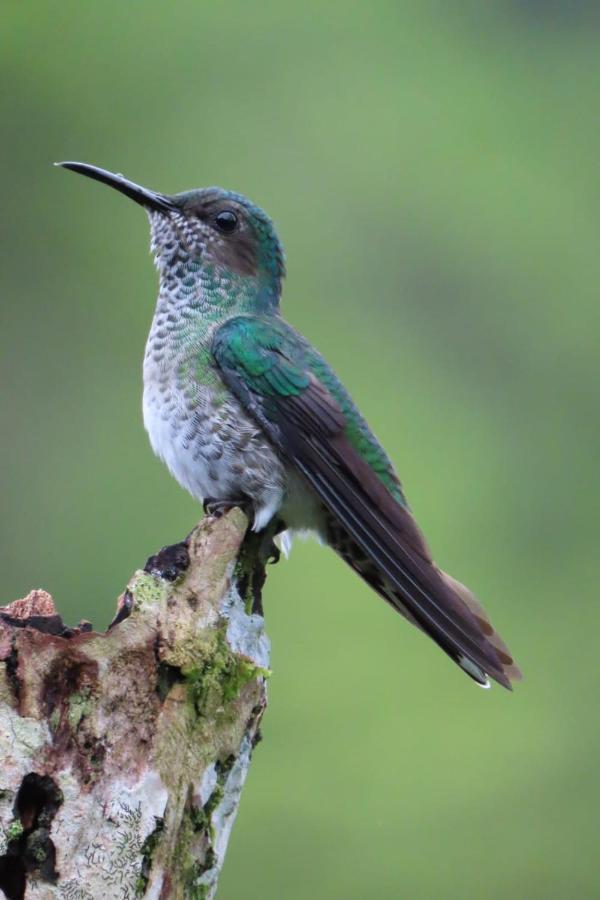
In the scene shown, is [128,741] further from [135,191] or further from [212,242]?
[135,191]

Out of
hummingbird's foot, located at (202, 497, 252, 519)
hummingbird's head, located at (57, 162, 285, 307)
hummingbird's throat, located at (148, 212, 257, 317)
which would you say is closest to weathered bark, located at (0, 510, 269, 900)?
hummingbird's foot, located at (202, 497, 252, 519)

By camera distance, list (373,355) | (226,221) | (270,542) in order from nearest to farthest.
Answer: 1. (270,542)
2. (226,221)
3. (373,355)

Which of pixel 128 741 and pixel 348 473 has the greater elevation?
pixel 348 473

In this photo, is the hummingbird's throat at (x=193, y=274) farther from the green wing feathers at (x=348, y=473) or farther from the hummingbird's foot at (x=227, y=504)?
the hummingbird's foot at (x=227, y=504)

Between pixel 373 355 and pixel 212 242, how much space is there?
5986 millimetres

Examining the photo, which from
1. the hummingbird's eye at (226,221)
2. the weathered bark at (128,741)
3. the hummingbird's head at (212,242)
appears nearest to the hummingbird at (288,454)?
the hummingbird's head at (212,242)

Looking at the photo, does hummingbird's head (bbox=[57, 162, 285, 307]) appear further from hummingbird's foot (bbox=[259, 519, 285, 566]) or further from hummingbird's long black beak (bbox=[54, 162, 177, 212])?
hummingbird's foot (bbox=[259, 519, 285, 566])

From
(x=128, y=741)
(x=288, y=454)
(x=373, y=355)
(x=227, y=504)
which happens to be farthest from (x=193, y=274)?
(x=373, y=355)

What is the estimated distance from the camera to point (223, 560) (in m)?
3.35

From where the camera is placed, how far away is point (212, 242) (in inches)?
194

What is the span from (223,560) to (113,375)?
8097mm

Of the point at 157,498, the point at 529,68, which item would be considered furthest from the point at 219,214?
the point at 529,68

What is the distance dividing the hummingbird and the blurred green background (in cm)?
393

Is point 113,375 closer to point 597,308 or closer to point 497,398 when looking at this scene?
point 497,398
